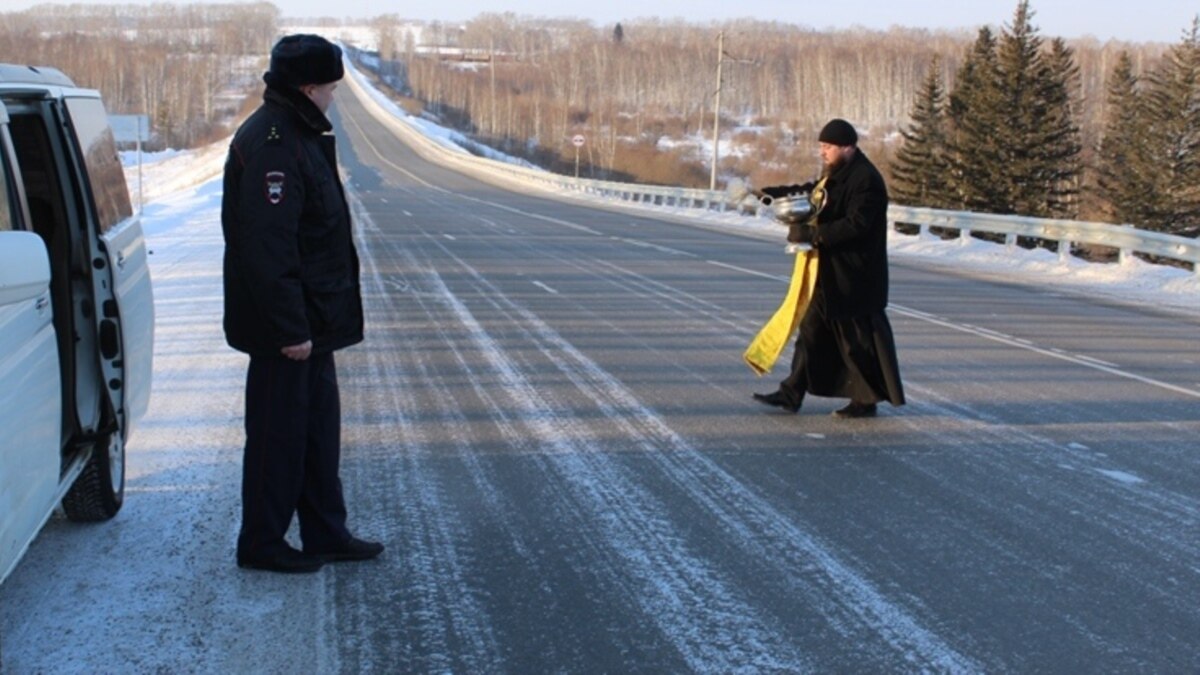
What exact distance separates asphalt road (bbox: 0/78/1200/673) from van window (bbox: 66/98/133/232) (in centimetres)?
139

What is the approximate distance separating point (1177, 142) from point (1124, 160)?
5111 mm

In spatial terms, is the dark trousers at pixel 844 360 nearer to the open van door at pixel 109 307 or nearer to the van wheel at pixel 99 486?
the open van door at pixel 109 307

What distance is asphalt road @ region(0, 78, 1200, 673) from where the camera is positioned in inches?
162

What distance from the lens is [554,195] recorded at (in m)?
50.9

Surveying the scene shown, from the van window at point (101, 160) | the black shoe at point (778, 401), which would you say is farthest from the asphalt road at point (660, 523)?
the van window at point (101, 160)

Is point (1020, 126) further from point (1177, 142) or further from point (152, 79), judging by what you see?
point (152, 79)

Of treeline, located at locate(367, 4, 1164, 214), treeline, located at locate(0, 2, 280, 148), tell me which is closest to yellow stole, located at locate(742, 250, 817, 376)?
treeline, located at locate(367, 4, 1164, 214)

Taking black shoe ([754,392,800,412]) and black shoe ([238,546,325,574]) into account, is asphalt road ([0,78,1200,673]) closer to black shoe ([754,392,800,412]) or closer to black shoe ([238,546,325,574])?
black shoe ([238,546,325,574])

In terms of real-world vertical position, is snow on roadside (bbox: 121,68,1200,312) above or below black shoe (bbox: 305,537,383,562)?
above

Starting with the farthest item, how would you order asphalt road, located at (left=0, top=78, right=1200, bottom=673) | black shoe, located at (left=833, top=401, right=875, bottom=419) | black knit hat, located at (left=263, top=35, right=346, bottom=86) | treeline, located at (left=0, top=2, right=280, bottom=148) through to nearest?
treeline, located at (left=0, top=2, right=280, bottom=148)
black shoe, located at (left=833, top=401, right=875, bottom=419)
black knit hat, located at (left=263, top=35, right=346, bottom=86)
asphalt road, located at (left=0, top=78, right=1200, bottom=673)

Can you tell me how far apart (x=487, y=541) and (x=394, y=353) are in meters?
4.91

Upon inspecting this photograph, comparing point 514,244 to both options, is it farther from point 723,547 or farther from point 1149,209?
point 1149,209

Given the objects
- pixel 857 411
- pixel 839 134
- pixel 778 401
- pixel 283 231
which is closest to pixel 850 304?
pixel 857 411

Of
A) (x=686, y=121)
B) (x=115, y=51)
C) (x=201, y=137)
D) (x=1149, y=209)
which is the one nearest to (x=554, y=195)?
(x=1149, y=209)
